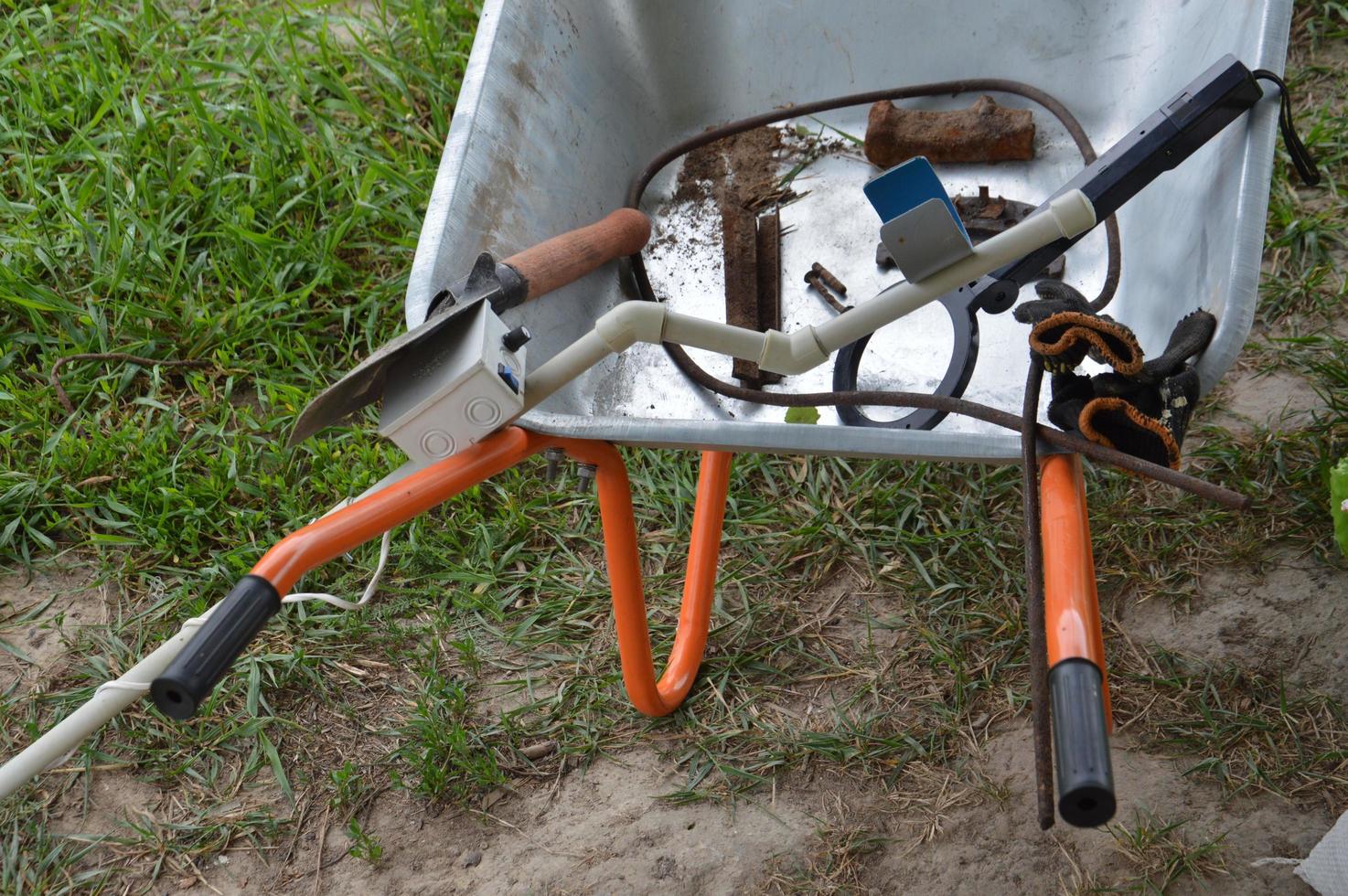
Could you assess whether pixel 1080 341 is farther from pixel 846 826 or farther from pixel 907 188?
pixel 846 826

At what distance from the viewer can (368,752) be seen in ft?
5.82

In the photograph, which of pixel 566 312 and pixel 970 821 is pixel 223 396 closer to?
pixel 566 312

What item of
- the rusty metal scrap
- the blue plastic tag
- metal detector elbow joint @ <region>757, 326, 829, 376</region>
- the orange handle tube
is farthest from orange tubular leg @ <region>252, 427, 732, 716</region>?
the rusty metal scrap

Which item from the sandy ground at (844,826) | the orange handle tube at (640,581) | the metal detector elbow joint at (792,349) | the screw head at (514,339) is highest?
the screw head at (514,339)

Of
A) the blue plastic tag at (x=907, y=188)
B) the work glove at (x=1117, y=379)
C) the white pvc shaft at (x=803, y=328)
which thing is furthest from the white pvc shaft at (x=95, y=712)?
the work glove at (x=1117, y=379)

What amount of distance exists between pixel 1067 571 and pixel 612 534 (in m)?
0.56

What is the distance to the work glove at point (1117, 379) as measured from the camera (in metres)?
1.05

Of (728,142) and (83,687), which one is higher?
(728,142)

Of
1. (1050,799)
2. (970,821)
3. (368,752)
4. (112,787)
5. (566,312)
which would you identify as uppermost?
(566,312)

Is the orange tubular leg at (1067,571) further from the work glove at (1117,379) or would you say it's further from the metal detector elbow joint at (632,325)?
the metal detector elbow joint at (632,325)

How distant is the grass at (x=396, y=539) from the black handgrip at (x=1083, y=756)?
2.82 feet

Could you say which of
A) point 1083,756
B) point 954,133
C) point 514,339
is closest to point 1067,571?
point 1083,756

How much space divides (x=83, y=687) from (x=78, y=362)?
67 centimetres

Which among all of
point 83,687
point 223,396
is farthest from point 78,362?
point 83,687
